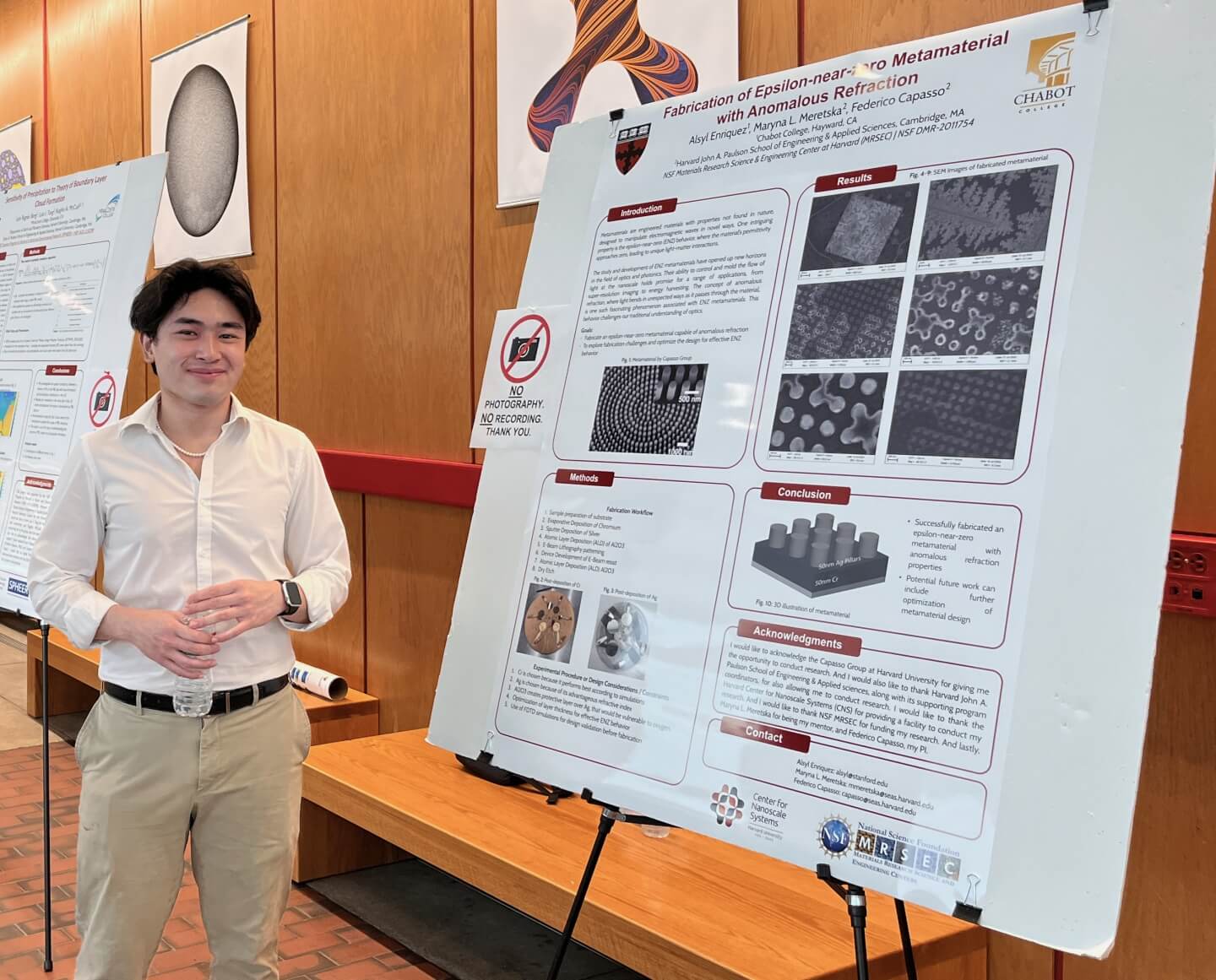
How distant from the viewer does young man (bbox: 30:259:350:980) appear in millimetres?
2135

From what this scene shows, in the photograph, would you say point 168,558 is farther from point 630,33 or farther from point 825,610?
point 630,33

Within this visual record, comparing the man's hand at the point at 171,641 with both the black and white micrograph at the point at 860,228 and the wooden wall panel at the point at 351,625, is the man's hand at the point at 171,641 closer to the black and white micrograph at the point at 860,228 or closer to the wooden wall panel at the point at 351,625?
the black and white micrograph at the point at 860,228

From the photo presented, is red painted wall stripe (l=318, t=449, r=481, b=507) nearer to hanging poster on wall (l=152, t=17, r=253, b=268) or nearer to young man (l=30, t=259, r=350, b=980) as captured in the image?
hanging poster on wall (l=152, t=17, r=253, b=268)

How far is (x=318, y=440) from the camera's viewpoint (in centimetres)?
472

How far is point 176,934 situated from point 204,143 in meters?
3.60

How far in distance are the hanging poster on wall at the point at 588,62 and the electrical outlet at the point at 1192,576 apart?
1.61 meters

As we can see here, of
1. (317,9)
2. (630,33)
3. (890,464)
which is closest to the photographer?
(890,464)

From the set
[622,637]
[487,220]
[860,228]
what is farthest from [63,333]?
[860,228]

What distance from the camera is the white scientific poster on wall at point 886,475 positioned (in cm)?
135

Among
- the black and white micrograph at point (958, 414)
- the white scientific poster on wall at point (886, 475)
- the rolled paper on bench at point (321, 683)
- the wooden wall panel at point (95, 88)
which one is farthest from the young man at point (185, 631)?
the wooden wall panel at point (95, 88)

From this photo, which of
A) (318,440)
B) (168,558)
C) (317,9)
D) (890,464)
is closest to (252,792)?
(168,558)

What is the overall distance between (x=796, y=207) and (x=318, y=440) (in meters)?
3.33

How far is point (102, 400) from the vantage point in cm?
327

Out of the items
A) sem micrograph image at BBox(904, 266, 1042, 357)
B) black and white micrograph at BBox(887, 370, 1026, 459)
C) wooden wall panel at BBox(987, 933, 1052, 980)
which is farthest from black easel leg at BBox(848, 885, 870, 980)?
wooden wall panel at BBox(987, 933, 1052, 980)
